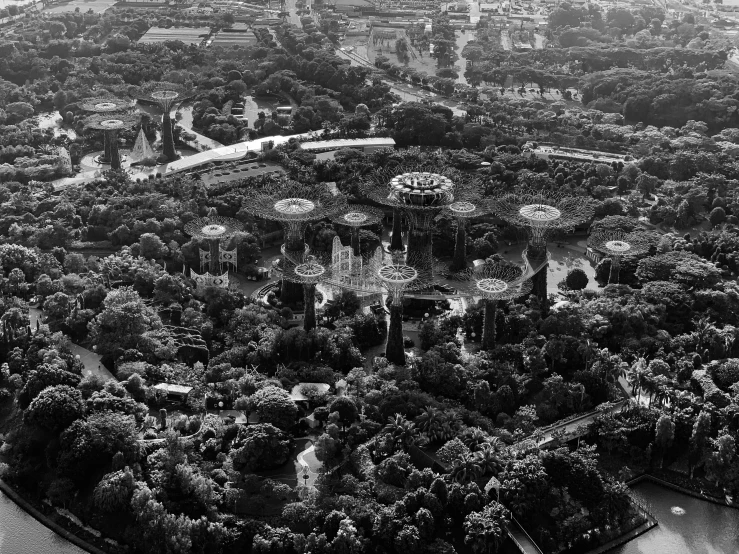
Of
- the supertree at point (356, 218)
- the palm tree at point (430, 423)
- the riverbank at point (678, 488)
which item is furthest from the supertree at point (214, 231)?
the riverbank at point (678, 488)

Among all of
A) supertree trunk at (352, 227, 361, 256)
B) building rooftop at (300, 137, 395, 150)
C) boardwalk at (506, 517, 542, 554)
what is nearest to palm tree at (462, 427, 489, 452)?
boardwalk at (506, 517, 542, 554)

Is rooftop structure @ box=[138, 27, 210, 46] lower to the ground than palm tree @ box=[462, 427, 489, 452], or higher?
higher

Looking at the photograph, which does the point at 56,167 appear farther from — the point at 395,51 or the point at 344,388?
the point at 395,51

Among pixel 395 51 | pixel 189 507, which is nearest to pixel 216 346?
pixel 189 507

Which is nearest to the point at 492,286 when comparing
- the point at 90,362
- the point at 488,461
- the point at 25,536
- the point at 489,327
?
the point at 489,327

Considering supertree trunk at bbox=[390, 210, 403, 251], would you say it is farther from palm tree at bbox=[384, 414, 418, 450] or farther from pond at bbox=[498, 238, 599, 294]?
palm tree at bbox=[384, 414, 418, 450]

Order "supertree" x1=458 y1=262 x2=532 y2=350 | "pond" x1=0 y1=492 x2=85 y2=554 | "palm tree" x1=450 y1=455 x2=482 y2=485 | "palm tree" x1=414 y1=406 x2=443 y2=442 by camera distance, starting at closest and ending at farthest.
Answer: "pond" x1=0 y1=492 x2=85 y2=554
"palm tree" x1=450 y1=455 x2=482 y2=485
"palm tree" x1=414 y1=406 x2=443 y2=442
"supertree" x1=458 y1=262 x2=532 y2=350
